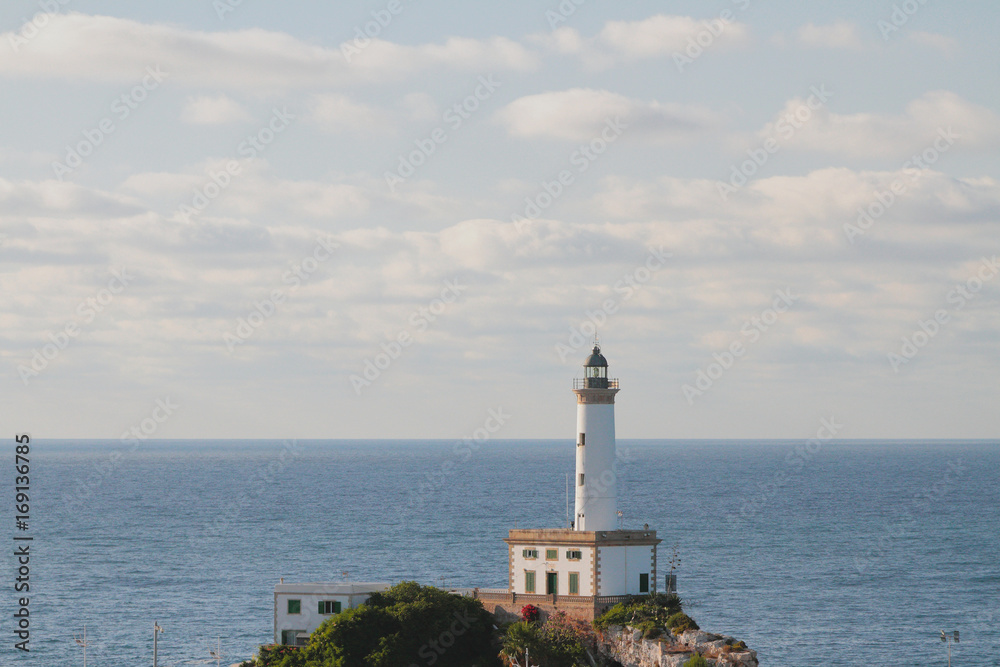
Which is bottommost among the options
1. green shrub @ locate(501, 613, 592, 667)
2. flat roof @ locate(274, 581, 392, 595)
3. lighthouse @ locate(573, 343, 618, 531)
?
green shrub @ locate(501, 613, 592, 667)

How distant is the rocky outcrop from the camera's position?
6272cm

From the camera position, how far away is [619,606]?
70.4 metres

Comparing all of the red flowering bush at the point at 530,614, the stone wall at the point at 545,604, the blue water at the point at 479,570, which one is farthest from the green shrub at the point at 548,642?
the blue water at the point at 479,570

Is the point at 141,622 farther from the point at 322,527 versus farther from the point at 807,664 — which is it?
the point at 322,527

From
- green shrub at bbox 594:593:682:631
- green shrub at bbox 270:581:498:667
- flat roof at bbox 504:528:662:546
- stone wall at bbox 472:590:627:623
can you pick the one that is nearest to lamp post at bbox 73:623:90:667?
green shrub at bbox 270:581:498:667

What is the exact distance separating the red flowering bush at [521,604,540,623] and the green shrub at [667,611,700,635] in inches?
323

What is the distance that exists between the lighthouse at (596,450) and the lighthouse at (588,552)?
0.06 metres

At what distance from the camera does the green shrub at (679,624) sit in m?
66.1

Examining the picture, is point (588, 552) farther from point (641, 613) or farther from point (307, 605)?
point (307, 605)

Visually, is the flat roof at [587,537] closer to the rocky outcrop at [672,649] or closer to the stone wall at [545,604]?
the stone wall at [545,604]

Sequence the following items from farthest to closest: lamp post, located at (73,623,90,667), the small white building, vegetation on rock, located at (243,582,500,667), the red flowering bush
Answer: lamp post, located at (73,623,90,667)
the red flowering bush
the small white building
vegetation on rock, located at (243,582,500,667)

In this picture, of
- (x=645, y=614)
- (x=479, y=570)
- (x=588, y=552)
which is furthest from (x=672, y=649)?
(x=479, y=570)

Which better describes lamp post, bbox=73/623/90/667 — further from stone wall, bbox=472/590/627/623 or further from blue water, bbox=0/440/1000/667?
stone wall, bbox=472/590/627/623

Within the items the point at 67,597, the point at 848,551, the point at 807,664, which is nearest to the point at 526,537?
the point at 807,664
